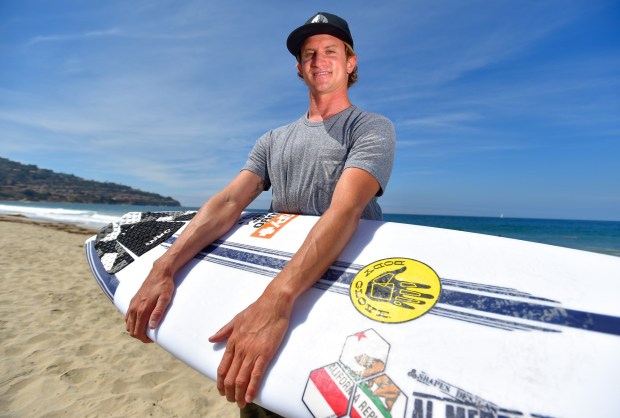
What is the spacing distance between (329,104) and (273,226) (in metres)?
0.81

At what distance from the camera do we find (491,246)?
1.56 m

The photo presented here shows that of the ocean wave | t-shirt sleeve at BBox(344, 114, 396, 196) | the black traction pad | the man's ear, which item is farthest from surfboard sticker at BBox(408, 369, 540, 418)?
the ocean wave

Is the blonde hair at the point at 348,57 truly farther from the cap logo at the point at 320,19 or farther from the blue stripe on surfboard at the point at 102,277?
the blue stripe on surfboard at the point at 102,277

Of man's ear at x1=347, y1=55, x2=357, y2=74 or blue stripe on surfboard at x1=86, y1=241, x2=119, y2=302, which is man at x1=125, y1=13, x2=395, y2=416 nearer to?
man's ear at x1=347, y1=55, x2=357, y2=74

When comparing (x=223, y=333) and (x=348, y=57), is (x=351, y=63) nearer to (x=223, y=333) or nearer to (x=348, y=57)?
(x=348, y=57)

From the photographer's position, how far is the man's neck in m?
1.92

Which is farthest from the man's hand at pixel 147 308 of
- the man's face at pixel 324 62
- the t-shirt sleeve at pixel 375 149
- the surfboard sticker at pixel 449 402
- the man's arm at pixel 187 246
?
the man's face at pixel 324 62

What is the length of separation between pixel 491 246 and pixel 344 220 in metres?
0.73

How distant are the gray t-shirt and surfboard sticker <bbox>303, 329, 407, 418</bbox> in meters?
0.72

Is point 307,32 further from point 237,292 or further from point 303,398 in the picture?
point 303,398

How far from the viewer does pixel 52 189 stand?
196ft

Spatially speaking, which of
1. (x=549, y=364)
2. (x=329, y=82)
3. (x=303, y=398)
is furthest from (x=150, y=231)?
(x=549, y=364)

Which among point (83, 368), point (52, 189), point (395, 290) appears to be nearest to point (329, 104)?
point (395, 290)

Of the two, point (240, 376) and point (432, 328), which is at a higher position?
point (432, 328)
